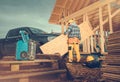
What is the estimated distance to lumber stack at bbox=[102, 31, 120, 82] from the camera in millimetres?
5660

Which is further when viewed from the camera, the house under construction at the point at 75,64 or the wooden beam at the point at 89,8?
the wooden beam at the point at 89,8

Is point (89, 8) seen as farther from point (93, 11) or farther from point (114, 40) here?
point (114, 40)

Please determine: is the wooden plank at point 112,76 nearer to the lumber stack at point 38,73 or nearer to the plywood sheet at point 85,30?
the lumber stack at point 38,73

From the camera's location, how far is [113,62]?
589 cm

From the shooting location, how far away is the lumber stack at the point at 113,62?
5.66m

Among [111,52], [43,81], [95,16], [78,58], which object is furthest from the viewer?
[95,16]

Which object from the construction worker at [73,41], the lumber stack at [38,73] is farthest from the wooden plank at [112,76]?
the lumber stack at [38,73]

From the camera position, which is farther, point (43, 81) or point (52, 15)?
point (52, 15)

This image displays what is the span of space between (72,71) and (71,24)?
2.17m

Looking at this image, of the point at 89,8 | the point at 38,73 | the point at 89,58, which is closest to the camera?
the point at 38,73

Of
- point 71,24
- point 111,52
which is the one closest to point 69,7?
point 71,24

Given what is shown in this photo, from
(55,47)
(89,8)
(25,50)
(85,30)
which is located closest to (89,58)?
(85,30)

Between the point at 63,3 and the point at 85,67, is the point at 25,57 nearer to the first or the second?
the point at 85,67

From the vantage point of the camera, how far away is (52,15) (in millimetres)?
12430
